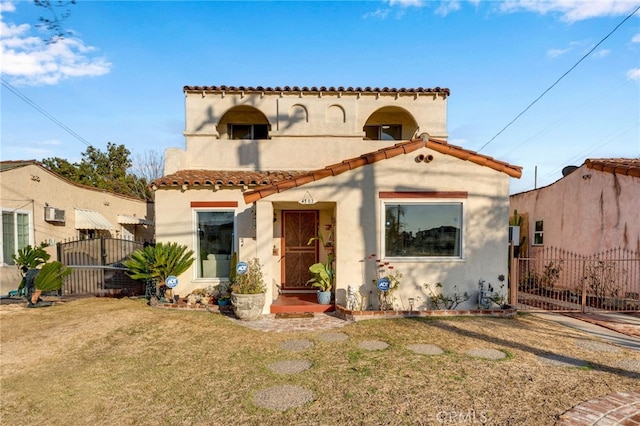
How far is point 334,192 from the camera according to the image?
983 cm

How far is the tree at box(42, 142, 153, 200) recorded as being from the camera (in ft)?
104

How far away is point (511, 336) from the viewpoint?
7633 millimetres

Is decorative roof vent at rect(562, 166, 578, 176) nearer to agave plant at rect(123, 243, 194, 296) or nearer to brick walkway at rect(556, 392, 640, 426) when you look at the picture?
brick walkway at rect(556, 392, 640, 426)

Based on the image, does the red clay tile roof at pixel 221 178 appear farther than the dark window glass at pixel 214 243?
No

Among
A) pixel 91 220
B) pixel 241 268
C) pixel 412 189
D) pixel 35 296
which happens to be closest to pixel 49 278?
A: pixel 35 296

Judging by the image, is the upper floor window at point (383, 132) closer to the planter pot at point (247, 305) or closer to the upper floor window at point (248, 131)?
the upper floor window at point (248, 131)

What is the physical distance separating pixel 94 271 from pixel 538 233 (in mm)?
19598

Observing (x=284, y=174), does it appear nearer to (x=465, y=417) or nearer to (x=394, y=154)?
(x=394, y=154)

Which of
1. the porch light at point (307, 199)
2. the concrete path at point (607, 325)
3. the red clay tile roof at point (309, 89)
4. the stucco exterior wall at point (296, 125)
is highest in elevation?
the red clay tile roof at point (309, 89)

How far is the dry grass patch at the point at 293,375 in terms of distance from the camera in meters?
4.59

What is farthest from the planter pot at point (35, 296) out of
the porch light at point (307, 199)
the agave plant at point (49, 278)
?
the porch light at point (307, 199)

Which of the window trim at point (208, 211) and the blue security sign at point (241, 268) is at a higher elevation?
the window trim at point (208, 211)

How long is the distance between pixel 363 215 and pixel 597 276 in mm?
9305

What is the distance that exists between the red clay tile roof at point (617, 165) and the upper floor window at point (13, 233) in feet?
74.3
